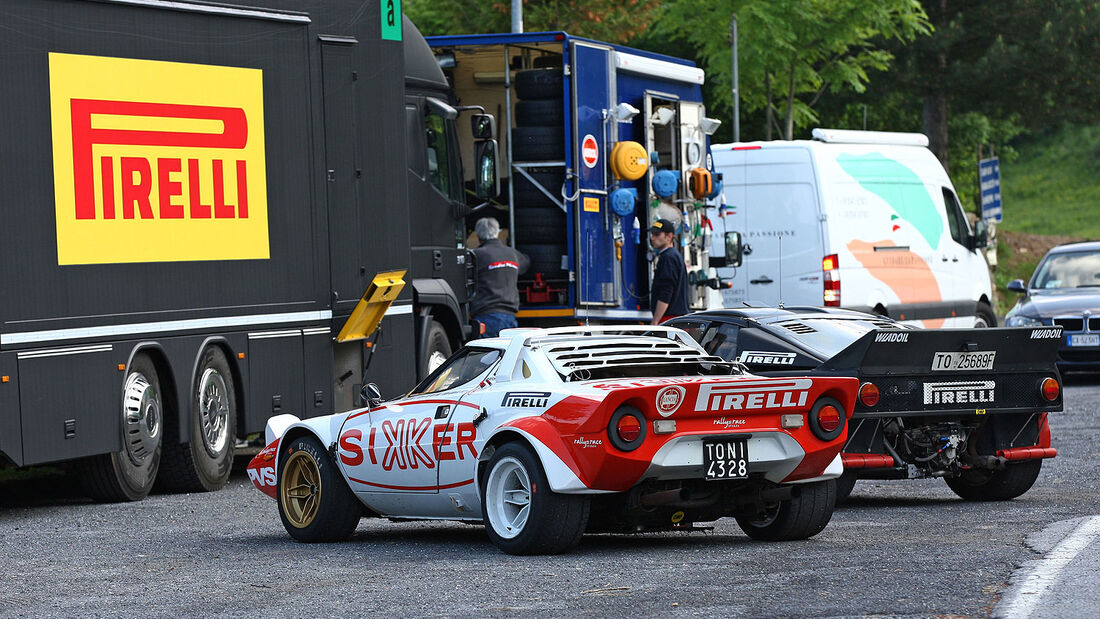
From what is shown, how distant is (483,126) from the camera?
56.3ft

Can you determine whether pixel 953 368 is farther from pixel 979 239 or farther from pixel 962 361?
pixel 979 239

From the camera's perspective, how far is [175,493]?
1384cm

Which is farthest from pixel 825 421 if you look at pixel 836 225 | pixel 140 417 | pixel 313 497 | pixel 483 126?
pixel 836 225

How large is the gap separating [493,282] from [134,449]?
17.7ft

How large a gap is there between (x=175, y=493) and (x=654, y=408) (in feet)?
18.9

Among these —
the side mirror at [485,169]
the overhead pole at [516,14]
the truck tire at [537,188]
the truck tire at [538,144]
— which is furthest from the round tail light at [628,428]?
the overhead pole at [516,14]

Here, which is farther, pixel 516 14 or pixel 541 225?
pixel 516 14

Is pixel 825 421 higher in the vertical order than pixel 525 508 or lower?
higher

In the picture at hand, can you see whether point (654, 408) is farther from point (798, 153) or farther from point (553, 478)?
point (798, 153)

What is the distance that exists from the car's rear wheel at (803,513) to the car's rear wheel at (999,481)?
2.34m

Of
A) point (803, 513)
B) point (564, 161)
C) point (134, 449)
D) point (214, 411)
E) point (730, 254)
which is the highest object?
point (564, 161)

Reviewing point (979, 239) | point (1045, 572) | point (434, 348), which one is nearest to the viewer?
point (1045, 572)

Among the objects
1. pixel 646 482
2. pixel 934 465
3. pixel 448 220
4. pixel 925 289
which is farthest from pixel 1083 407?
pixel 646 482

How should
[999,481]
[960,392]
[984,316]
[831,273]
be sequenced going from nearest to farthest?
1. [960,392]
2. [999,481]
3. [831,273]
4. [984,316]
